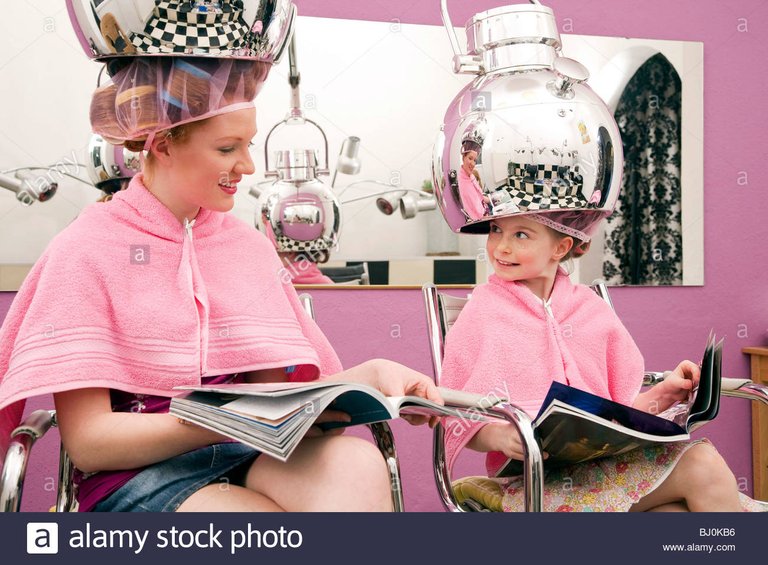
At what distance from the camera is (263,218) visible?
1650 millimetres

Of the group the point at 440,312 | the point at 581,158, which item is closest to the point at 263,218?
the point at 440,312

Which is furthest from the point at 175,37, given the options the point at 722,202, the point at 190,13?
the point at 722,202

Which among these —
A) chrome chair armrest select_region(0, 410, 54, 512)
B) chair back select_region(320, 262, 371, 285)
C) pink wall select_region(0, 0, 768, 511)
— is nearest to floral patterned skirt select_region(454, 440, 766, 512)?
chrome chair armrest select_region(0, 410, 54, 512)

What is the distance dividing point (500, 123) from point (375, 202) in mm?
1209

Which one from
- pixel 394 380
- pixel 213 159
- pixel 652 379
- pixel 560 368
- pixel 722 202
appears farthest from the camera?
pixel 722 202

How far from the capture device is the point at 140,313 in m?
1.11

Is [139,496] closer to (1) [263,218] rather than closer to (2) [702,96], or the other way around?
(1) [263,218]

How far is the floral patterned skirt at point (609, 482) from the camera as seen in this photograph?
130cm

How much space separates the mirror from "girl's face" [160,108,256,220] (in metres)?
1.25

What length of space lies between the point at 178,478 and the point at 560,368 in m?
0.70

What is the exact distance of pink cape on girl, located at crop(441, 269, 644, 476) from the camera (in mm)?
1457

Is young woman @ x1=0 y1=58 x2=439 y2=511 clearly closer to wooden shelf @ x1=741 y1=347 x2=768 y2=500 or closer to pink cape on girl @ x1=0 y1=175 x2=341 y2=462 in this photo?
pink cape on girl @ x1=0 y1=175 x2=341 y2=462

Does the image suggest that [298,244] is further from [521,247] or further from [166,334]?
[166,334]

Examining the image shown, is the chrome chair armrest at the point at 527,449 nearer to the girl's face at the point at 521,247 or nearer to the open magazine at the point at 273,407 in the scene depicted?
the open magazine at the point at 273,407
